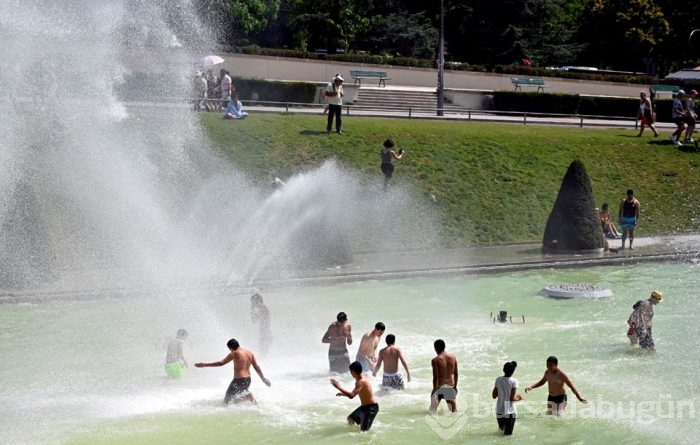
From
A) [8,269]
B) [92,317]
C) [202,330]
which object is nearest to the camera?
[202,330]

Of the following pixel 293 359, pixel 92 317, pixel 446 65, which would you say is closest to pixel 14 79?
pixel 92 317

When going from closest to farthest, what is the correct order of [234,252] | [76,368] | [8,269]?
[76,368], [8,269], [234,252]

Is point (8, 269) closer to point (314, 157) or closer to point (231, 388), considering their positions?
point (231, 388)

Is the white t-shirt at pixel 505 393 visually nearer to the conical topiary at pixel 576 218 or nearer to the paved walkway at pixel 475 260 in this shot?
the paved walkway at pixel 475 260

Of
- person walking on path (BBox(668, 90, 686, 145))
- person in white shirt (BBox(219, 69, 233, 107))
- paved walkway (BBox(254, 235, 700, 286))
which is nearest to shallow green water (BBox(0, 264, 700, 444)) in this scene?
paved walkway (BBox(254, 235, 700, 286))

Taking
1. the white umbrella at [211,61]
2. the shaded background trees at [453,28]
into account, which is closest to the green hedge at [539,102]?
the white umbrella at [211,61]

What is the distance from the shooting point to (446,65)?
6038 centimetres

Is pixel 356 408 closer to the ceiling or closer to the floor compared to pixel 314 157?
closer to the floor

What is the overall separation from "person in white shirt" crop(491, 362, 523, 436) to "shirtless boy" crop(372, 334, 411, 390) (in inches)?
86.1

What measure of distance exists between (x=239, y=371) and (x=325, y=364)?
10.6 feet

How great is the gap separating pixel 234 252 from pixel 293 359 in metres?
7.79

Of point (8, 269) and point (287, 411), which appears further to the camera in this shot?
point (8, 269)

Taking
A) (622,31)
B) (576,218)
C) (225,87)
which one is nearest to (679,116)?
(576,218)

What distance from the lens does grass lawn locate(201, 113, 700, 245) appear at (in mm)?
33969
